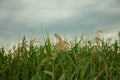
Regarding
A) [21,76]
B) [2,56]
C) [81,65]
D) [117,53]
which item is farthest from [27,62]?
[117,53]

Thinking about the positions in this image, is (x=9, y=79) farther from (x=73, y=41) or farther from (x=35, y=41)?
(x=73, y=41)

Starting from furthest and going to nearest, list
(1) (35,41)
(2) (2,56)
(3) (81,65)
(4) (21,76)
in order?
(1) (35,41)
(2) (2,56)
(4) (21,76)
(3) (81,65)

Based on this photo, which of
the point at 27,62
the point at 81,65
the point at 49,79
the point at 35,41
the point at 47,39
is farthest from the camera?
the point at 35,41

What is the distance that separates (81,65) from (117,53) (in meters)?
2.47

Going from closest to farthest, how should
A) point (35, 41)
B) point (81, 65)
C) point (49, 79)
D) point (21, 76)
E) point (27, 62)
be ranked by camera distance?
point (81, 65), point (49, 79), point (21, 76), point (27, 62), point (35, 41)

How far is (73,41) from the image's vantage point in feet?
20.7

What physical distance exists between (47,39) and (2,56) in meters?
2.82


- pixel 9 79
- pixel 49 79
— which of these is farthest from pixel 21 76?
pixel 49 79

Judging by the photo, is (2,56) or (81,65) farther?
(2,56)

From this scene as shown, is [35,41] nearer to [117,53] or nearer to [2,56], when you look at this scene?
[2,56]

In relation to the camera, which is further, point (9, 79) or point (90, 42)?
point (90, 42)

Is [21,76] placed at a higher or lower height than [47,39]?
lower

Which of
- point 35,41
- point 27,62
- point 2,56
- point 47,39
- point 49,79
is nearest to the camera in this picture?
point 47,39

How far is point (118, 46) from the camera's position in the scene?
5914mm
